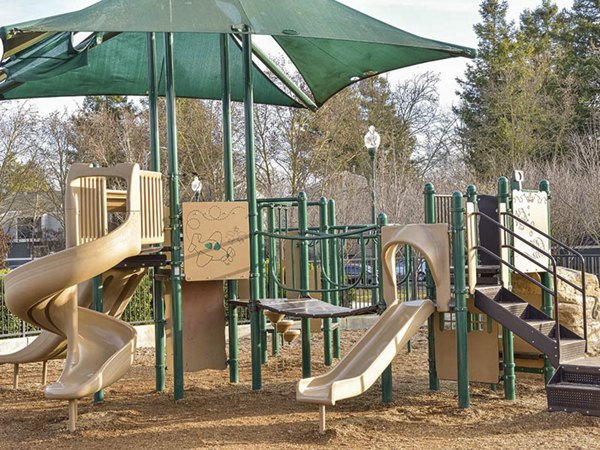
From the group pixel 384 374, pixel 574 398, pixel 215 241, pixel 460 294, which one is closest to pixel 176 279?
pixel 215 241

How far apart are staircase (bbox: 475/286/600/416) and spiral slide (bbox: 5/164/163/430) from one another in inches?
139

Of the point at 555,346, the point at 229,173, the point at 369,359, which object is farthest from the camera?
the point at 229,173

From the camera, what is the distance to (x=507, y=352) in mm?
Answer: 8625

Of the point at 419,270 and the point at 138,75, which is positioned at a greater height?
the point at 138,75

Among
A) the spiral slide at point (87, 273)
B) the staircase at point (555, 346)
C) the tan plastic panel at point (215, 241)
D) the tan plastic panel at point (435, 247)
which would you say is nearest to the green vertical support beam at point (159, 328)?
the tan plastic panel at point (215, 241)

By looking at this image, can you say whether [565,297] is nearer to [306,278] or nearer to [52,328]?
[306,278]

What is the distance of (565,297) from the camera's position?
10.5m

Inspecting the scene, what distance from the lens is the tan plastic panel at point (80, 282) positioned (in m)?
7.83

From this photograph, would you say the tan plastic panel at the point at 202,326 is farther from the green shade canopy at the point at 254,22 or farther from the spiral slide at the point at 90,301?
the green shade canopy at the point at 254,22

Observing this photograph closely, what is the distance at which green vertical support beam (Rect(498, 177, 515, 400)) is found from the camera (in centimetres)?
853

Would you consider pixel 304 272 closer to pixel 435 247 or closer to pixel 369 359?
pixel 435 247

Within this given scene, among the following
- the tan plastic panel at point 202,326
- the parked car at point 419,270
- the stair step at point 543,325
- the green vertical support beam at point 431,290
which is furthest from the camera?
the parked car at point 419,270

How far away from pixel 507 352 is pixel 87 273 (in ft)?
14.3

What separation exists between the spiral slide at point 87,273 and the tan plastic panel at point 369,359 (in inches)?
81.5
